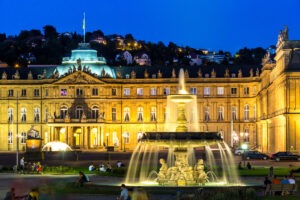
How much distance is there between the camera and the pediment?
142250 millimetres

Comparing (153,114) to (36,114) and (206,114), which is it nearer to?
(206,114)

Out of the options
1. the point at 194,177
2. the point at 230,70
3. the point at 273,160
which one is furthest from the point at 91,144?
the point at 194,177

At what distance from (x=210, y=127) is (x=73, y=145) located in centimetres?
2579

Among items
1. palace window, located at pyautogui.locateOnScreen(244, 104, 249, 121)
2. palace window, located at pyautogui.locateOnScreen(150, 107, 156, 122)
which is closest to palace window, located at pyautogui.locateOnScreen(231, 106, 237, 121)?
palace window, located at pyautogui.locateOnScreen(244, 104, 249, 121)

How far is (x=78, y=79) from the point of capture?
142875 millimetres

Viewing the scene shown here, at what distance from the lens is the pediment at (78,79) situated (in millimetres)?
142250

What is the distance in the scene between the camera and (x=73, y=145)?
14000cm

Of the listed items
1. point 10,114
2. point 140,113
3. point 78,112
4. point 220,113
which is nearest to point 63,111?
point 78,112

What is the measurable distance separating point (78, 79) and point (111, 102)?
769 centimetres

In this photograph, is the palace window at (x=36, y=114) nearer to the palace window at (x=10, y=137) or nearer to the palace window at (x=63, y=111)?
the palace window at (x=63, y=111)

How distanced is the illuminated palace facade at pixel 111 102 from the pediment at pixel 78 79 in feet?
0.61

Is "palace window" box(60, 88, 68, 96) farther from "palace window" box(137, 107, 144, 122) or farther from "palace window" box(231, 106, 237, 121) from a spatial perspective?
"palace window" box(231, 106, 237, 121)

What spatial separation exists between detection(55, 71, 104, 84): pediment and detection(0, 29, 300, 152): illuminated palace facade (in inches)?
7.3

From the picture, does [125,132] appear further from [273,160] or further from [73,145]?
[273,160]
